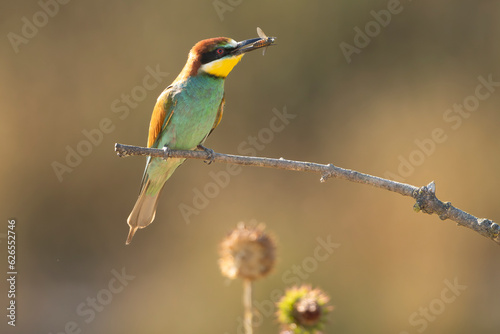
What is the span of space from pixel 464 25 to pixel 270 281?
7.21 ft

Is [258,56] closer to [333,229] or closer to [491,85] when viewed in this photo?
[333,229]

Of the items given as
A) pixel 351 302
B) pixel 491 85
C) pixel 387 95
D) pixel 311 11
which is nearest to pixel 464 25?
pixel 491 85

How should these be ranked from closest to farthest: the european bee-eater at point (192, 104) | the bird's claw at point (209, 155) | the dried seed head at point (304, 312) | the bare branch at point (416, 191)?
1. the bare branch at point (416, 191)
2. the dried seed head at point (304, 312)
3. the bird's claw at point (209, 155)
4. the european bee-eater at point (192, 104)

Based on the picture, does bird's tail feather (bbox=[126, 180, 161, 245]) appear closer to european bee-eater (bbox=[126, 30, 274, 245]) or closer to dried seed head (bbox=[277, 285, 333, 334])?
european bee-eater (bbox=[126, 30, 274, 245])

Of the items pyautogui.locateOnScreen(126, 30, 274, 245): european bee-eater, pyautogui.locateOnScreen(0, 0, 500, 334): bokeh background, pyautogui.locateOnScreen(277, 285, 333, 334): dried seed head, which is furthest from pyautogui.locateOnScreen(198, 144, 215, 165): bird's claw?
pyautogui.locateOnScreen(0, 0, 500, 334): bokeh background

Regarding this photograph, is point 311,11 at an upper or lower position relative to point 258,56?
upper

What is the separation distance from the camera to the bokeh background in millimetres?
3672

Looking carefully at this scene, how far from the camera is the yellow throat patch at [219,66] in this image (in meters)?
2.35

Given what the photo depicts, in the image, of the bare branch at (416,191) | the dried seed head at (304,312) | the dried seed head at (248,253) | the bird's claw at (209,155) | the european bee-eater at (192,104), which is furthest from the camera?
the european bee-eater at (192,104)

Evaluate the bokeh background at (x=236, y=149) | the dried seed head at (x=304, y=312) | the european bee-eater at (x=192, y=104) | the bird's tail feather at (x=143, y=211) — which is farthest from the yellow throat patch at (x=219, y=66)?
the bokeh background at (x=236, y=149)

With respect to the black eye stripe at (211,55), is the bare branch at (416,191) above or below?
below

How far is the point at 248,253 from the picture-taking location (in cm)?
196

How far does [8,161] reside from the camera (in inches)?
156

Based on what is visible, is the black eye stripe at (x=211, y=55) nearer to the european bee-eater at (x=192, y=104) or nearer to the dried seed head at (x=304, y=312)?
the european bee-eater at (x=192, y=104)
